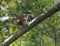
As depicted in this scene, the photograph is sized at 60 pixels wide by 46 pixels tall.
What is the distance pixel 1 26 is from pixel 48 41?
37 centimetres

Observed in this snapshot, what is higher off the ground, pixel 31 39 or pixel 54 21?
pixel 54 21

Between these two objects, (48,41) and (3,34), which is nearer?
(3,34)

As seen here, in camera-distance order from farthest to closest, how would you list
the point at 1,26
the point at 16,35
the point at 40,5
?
the point at 40,5 < the point at 1,26 < the point at 16,35

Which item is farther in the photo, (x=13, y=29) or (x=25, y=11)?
(x=25, y=11)

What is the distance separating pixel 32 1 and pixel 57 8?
40cm

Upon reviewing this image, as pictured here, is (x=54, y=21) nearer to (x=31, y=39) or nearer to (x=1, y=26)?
(x=31, y=39)

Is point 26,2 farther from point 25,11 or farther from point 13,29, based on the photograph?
point 13,29

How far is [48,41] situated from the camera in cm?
118

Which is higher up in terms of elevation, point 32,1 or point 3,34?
point 32,1

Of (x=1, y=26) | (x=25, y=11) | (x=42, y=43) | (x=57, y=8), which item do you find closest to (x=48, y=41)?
(x=42, y=43)

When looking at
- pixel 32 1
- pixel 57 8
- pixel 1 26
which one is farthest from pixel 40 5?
pixel 57 8

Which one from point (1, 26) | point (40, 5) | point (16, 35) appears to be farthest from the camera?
point (40, 5)

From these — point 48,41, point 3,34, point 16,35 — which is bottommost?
point 48,41

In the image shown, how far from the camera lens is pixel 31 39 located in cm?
117
